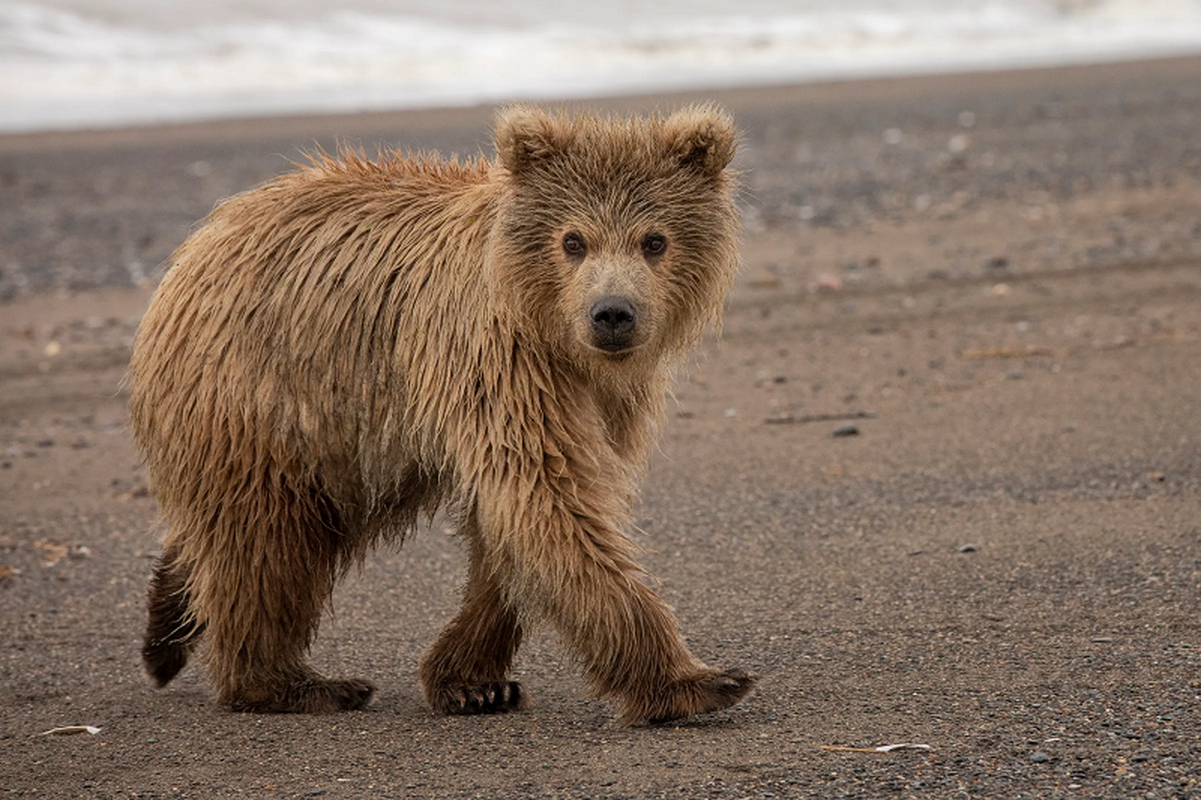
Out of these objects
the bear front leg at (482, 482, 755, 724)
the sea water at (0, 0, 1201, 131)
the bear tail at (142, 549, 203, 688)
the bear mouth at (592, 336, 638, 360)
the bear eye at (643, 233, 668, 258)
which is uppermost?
the sea water at (0, 0, 1201, 131)

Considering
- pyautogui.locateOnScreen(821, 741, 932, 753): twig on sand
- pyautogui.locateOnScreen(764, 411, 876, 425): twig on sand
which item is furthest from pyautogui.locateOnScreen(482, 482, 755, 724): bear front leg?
pyautogui.locateOnScreen(764, 411, 876, 425): twig on sand

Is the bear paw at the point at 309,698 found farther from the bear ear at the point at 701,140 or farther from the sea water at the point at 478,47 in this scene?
the sea water at the point at 478,47

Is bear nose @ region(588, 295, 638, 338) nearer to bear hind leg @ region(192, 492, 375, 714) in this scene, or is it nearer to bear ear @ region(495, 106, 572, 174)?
bear ear @ region(495, 106, 572, 174)

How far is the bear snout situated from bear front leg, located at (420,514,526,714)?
2.75 feet

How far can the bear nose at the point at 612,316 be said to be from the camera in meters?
4.51

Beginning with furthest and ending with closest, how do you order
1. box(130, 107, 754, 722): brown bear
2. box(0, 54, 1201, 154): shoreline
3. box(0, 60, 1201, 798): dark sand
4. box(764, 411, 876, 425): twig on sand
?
1. box(0, 54, 1201, 154): shoreline
2. box(764, 411, 876, 425): twig on sand
3. box(130, 107, 754, 722): brown bear
4. box(0, 60, 1201, 798): dark sand

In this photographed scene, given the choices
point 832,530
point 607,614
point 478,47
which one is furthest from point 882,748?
point 478,47

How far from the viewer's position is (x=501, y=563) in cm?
475

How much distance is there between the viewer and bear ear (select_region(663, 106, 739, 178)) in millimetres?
4766

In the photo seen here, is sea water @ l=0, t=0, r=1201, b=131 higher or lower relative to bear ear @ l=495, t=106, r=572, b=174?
higher

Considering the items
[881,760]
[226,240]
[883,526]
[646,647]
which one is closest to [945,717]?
[881,760]

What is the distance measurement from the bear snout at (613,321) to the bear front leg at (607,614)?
461mm

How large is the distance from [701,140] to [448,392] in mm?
1090

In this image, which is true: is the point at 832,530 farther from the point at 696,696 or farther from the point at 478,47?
the point at 478,47
